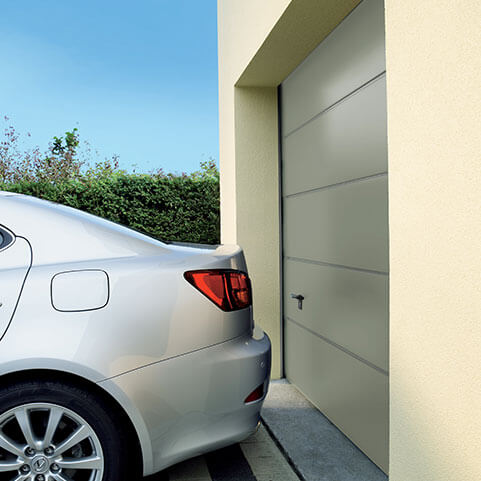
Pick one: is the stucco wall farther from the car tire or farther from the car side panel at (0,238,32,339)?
the car side panel at (0,238,32,339)

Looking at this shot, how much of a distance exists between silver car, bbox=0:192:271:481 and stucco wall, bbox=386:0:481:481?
856mm

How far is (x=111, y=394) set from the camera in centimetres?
226

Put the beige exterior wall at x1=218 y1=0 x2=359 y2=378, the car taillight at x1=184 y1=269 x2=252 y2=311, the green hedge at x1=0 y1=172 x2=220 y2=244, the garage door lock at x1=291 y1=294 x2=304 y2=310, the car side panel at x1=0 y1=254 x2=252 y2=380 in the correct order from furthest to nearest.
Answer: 1. the green hedge at x1=0 y1=172 x2=220 y2=244
2. the beige exterior wall at x1=218 y1=0 x2=359 y2=378
3. the garage door lock at x1=291 y1=294 x2=304 y2=310
4. the car taillight at x1=184 y1=269 x2=252 y2=311
5. the car side panel at x1=0 y1=254 x2=252 y2=380

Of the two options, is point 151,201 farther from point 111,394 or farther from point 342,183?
point 111,394

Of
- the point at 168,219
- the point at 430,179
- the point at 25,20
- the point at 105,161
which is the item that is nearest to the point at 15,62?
the point at 25,20

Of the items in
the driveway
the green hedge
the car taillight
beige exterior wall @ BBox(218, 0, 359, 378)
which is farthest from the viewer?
the green hedge

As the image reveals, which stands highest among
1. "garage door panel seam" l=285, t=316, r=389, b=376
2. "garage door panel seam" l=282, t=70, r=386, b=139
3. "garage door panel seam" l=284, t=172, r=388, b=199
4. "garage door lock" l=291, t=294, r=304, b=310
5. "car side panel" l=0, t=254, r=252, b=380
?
"garage door panel seam" l=282, t=70, r=386, b=139

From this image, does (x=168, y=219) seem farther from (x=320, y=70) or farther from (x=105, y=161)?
(x=105, y=161)

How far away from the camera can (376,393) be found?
2975 millimetres

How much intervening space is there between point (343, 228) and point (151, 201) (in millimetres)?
7083

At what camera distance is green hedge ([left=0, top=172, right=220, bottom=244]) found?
9.88m

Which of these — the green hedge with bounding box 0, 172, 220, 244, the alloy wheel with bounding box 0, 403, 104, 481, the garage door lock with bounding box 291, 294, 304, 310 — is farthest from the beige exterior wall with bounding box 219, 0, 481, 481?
the green hedge with bounding box 0, 172, 220, 244

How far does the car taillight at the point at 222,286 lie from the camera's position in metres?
2.44

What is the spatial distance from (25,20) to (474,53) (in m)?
39.1
